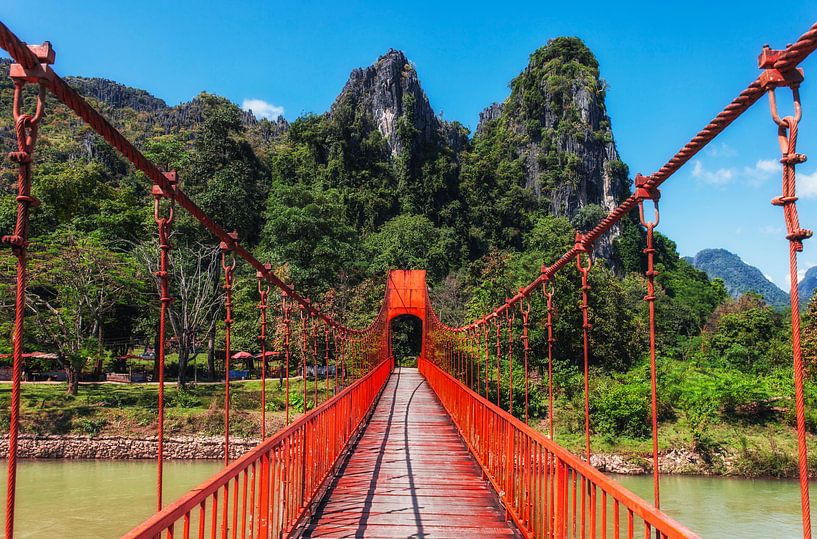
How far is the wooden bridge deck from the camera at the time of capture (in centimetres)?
432

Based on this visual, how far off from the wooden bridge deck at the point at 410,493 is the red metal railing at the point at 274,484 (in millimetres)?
Result: 235

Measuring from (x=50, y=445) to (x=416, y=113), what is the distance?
1875 inches

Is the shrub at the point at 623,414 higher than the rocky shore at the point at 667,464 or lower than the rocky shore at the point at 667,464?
higher

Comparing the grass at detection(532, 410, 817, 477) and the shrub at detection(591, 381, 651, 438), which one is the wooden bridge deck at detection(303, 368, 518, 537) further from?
the shrub at detection(591, 381, 651, 438)

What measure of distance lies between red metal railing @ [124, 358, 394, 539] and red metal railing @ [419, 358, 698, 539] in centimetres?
144

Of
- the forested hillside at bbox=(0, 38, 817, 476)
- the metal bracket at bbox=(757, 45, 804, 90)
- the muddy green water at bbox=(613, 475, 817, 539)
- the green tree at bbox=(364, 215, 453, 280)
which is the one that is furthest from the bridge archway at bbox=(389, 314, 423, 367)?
the metal bracket at bbox=(757, 45, 804, 90)

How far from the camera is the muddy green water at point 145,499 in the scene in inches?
518

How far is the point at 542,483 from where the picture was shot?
371 centimetres

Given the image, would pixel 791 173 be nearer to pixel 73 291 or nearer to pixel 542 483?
pixel 542 483

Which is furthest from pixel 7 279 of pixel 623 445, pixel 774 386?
pixel 774 386

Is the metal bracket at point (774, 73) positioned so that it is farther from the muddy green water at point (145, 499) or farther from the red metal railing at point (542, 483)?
the muddy green water at point (145, 499)

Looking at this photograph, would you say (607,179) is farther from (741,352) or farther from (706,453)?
(706,453)

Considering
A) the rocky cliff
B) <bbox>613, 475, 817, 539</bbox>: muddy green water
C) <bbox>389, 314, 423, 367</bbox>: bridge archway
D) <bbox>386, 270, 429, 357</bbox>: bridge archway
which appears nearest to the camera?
<bbox>613, 475, 817, 539</bbox>: muddy green water

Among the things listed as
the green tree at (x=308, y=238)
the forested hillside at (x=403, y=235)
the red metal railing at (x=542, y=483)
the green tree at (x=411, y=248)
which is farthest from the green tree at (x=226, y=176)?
the red metal railing at (x=542, y=483)
